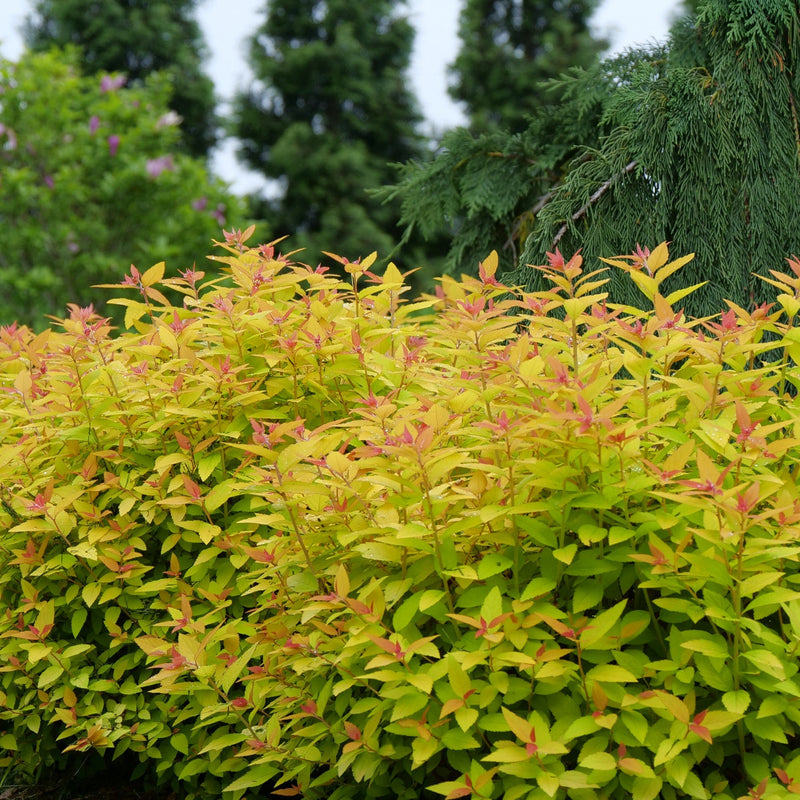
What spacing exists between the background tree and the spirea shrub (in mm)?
7071

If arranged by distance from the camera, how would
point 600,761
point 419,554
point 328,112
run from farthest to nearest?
point 328,112, point 419,554, point 600,761

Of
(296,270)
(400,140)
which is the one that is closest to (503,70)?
(400,140)

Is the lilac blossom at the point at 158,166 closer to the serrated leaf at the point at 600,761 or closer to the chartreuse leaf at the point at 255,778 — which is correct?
the chartreuse leaf at the point at 255,778

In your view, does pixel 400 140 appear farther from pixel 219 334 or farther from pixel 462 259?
pixel 219 334

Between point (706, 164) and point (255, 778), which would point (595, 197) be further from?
point (255, 778)

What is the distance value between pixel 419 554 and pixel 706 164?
2258mm

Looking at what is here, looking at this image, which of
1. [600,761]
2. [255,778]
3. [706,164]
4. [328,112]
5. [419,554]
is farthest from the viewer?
[328,112]

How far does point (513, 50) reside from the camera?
1605cm

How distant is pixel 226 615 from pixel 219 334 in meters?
0.78

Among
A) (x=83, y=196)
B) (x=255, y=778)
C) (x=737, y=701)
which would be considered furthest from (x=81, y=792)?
(x=83, y=196)

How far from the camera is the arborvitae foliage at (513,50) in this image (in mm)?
15477

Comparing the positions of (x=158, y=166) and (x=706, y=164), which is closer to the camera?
(x=706, y=164)

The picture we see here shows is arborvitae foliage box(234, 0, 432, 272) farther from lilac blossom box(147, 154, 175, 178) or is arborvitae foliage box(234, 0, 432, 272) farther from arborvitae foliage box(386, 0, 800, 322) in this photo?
arborvitae foliage box(386, 0, 800, 322)

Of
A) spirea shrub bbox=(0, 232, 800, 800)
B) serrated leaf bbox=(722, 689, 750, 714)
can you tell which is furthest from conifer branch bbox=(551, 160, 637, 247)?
serrated leaf bbox=(722, 689, 750, 714)
